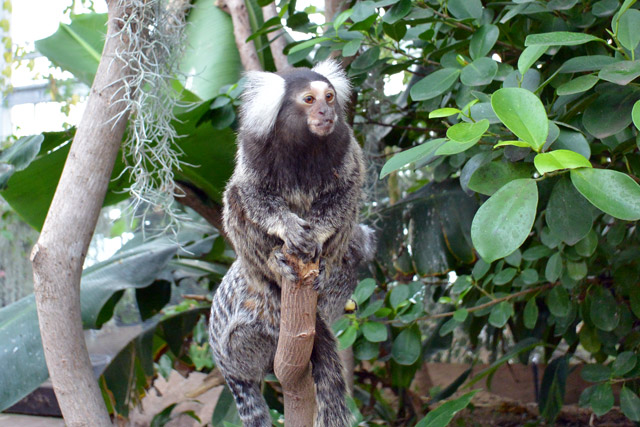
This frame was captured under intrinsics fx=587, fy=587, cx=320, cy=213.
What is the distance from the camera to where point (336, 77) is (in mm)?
2695

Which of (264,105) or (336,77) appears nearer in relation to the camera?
(264,105)

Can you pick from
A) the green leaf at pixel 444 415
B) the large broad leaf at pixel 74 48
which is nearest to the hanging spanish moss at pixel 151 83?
the large broad leaf at pixel 74 48

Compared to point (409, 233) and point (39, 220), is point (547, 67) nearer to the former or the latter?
point (409, 233)

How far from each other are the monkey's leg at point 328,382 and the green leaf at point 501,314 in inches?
32.3

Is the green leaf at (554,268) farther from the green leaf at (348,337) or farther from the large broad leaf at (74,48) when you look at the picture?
the large broad leaf at (74,48)

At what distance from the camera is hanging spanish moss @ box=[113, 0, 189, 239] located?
293 centimetres

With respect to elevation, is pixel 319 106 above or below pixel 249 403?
above

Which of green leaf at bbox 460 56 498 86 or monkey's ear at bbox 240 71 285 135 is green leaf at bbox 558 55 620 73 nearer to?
green leaf at bbox 460 56 498 86

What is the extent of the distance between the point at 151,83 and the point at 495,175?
1976 millimetres

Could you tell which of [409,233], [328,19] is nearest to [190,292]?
[409,233]

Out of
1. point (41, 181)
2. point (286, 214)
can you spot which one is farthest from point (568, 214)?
point (41, 181)

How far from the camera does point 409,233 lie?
3.94 metres

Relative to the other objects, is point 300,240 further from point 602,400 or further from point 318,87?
point 602,400

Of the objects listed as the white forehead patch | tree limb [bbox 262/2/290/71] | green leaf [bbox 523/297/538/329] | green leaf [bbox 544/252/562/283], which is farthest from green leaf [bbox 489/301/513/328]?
tree limb [bbox 262/2/290/71]
